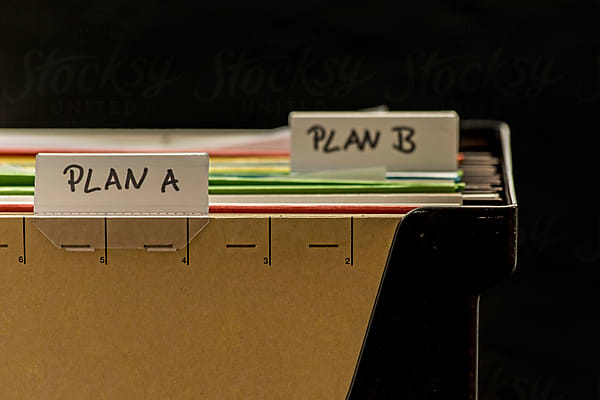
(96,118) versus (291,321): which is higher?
(96,118)

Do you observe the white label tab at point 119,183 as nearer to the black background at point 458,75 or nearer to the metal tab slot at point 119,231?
the metal tab slot at point 119,231

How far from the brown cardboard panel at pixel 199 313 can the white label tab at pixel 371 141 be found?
16 centimetres

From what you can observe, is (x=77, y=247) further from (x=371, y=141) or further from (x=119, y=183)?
(x=371, y=141)

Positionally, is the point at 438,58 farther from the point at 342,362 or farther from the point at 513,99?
the point at 342,362

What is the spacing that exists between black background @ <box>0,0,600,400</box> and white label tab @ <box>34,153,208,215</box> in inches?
20.2

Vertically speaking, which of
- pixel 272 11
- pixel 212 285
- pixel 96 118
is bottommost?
pixel 212 285

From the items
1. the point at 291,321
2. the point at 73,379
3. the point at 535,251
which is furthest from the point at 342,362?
the point at 535,251

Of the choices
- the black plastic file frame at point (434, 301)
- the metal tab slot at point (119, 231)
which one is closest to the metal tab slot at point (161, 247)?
the metal tab slot at point (119, 231)

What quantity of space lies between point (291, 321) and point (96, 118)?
596 mm

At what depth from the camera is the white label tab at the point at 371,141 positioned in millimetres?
638

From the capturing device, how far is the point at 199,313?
1.63ft

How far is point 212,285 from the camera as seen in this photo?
0.49m

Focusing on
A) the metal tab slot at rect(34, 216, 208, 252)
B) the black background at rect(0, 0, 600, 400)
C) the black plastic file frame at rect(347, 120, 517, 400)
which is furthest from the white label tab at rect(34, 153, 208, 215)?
the black background at rect(0, 0, 600, 400)

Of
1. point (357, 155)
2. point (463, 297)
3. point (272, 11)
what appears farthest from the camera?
point (272, 11)
